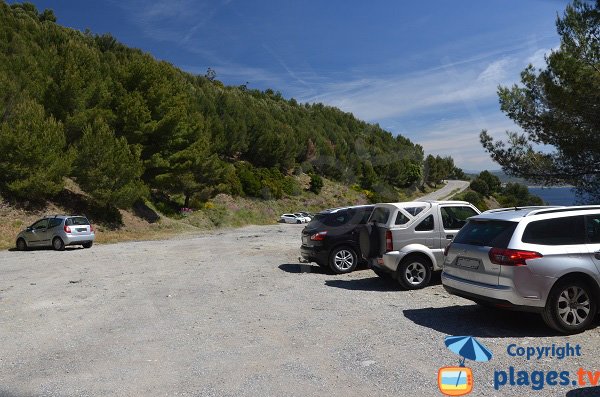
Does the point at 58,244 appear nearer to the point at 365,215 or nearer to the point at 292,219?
the point at 365,215

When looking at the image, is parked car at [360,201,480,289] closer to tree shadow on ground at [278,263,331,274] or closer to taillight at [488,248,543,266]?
tree shadow on ground at [278,263,331,274]

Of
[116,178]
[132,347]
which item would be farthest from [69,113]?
[132,347]

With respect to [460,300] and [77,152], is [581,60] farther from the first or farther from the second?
[77,152]

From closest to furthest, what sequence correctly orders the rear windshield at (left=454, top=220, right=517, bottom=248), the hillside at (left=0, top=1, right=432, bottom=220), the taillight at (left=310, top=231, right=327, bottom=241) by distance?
the rear windshield at (left=454, top=220, right=517, bottom=248)
the taillight at (left=310, top=231, right=327, bottom=241)
the hillside at (left=0, top=1, right=432, bottom=220)

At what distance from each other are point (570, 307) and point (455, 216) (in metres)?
4.52

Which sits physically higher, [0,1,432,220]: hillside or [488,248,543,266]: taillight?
[0,1,432,220]: hillside

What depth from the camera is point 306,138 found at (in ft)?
266

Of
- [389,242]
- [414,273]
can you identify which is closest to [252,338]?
[389,242]

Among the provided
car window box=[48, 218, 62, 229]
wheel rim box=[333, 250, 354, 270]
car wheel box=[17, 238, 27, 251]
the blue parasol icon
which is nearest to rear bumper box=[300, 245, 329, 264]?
wheel rim box=[333, 250, 354, 270]

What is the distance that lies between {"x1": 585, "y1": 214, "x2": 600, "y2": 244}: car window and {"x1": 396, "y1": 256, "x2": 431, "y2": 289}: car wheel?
3.71 meters

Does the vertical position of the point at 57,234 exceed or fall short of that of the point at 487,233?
it falls short

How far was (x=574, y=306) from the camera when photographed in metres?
6.40

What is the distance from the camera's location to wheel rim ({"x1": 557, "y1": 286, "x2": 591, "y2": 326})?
6359 mm

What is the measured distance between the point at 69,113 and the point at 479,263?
33.6 metres
